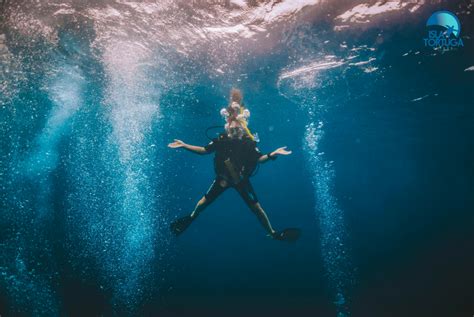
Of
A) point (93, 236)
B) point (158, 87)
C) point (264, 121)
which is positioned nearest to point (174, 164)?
point (93, 236)

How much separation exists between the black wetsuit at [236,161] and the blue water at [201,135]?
A: 482 centimetres

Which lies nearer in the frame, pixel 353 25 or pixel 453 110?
pixel 353 25

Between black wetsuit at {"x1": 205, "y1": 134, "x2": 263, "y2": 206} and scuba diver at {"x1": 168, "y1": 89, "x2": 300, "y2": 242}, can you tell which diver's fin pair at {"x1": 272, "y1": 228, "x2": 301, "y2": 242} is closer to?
scuba diver at {"x1": 168, "y1": 89, "x2": 300, "y2": 242}

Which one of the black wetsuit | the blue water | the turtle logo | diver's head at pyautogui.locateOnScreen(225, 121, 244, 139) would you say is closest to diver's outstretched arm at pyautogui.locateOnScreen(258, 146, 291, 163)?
the black wetsuit

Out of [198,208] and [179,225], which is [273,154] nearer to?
[198,208]

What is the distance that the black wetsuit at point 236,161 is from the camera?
570 cm

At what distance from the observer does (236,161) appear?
5.87m

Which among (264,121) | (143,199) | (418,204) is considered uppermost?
(264,121)

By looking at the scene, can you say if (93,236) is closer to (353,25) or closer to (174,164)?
(174,164)

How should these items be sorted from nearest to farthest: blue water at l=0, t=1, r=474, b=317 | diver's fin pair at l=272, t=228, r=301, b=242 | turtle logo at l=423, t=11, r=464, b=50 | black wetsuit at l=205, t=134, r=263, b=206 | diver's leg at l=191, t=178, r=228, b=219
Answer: diver's fin pair at l=272, t=228, r=301, b=242
black wetsuit at l=205, t=134, r=263, b=206
diver's leg at l=191, t=178, r=228, b=219
turtle logo at l=423, t=11, r=464, b=50
blue water at l=0, t=1, r=474, b=317

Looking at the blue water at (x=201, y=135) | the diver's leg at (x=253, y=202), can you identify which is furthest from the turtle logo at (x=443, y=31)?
the diver's leg at (x=253, y=202)

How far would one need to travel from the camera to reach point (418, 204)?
64.3 meters

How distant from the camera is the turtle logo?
8911mm

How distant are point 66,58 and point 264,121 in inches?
530
